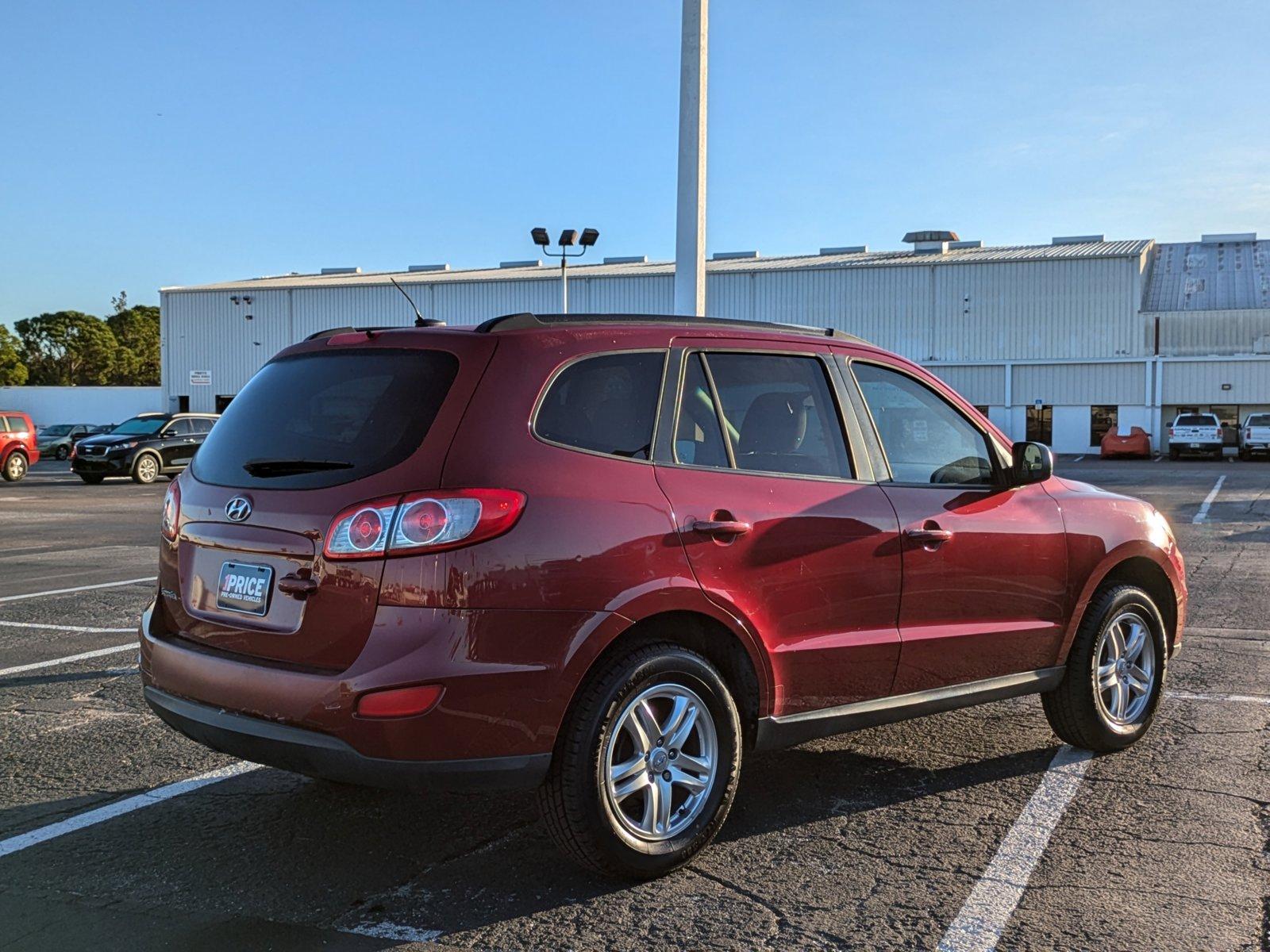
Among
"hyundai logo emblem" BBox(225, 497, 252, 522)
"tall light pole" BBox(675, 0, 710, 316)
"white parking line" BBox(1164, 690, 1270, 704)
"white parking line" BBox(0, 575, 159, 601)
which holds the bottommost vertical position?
"white parking line" BBox(0, 575, 159, 601)

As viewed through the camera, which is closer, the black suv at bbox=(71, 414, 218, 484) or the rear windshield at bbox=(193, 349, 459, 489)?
the rear windshield at bbox=(193, 349, 459, 489)

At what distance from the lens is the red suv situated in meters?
3.55

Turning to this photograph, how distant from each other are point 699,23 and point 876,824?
9.89 m

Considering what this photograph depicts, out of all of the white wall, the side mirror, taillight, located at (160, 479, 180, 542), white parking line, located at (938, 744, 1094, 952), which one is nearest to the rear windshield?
taillight, located at (160, 479, 180, 542)

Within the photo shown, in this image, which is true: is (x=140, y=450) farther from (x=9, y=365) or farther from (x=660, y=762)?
(x=9, y=365)

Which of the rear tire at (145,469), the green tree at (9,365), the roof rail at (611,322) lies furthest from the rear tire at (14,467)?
the green tree at (9,365)

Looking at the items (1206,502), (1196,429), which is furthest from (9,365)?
(1206,502)

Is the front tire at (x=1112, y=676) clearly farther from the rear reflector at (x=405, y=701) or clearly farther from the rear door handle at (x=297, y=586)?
the rear door handle at (x=297, y=586)

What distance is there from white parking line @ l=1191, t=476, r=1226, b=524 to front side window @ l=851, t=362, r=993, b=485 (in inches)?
574

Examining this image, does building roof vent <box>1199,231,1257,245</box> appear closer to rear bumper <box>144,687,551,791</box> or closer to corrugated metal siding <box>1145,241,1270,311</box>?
corrugated metal siding <box>1145,241,1270,311</box>

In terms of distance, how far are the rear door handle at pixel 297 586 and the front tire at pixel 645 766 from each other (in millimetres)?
847

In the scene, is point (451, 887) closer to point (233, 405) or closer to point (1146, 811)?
point (233, 405)

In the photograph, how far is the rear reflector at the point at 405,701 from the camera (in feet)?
11.4

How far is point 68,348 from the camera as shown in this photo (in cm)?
10056
